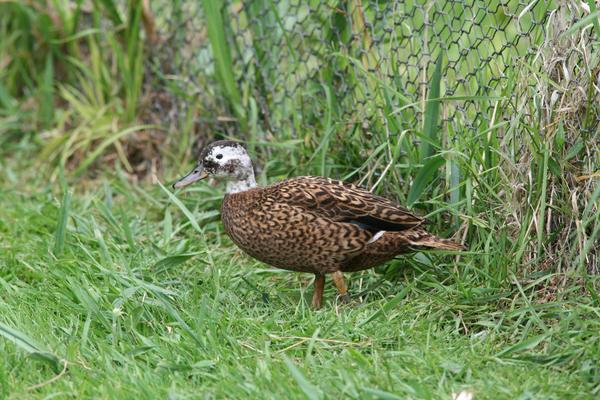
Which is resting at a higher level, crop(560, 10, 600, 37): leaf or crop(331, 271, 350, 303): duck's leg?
crop(560, 10, 600, 37): leaf

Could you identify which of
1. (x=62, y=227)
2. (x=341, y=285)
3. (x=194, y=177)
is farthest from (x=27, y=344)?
(x=194, y=177)

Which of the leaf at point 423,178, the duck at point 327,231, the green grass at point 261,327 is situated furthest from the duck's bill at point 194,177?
the leaf at point 423,178

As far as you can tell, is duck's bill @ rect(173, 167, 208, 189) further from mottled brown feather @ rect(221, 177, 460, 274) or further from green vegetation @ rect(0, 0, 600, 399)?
mottled brown feather @ rect(221, 177, 460, 274)

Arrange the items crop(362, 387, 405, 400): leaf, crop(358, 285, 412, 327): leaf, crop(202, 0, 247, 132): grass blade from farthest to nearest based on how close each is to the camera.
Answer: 1. crop(202, 0, 247, 132): grass blade
2. crop(358, 285, 412, 327): leaf
3. crop(362, 387, 405, 400): leaf

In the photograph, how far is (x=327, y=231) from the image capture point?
4500 mm

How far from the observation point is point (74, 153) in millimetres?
6777

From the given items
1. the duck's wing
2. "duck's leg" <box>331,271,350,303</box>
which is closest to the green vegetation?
"duck's leg" <box>331,271,350,303</box>

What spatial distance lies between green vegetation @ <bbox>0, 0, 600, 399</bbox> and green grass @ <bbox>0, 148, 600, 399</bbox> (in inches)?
0.5

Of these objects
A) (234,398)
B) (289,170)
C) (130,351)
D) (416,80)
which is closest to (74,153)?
(289,170)

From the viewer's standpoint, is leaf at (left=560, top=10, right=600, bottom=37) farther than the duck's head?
No

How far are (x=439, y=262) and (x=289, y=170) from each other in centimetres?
119

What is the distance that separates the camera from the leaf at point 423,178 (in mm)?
4637

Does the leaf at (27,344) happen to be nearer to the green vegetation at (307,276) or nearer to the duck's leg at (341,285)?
the green vegetation at (307,276)

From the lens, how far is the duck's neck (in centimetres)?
493
